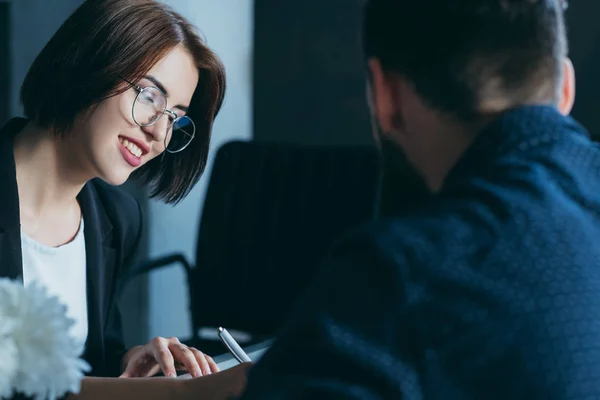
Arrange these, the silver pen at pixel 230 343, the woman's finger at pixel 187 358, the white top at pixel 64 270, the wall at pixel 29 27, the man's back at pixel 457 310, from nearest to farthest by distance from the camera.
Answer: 1. the man's back at pixel 457 310
2. the silver pen at pixel 230 343
3. the woman's finger at pixel 187 358
4. the white top at pixel 64 270
5. the wall at pixel 29 27

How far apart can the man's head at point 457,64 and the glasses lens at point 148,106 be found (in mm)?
879

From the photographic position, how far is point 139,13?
1484 mm

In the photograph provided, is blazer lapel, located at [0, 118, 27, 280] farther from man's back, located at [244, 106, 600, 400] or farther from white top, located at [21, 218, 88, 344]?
man's back, located at [244, 106, 600, 400]

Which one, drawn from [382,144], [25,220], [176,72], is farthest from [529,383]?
[25,220]

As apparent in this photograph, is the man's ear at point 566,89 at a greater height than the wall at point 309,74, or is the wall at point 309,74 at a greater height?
the man's ear at point 566,89

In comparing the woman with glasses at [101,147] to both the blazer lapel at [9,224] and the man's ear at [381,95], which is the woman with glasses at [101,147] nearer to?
the blazer lapel at [9,224]

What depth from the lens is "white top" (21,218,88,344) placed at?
1.55m

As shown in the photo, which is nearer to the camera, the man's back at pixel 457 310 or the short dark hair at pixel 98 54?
the man's back at pixel 457 310

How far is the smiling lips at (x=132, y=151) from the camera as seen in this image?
4.99 feet

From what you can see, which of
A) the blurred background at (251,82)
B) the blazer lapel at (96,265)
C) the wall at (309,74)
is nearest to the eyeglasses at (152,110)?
the blazer lapel at (96,265)

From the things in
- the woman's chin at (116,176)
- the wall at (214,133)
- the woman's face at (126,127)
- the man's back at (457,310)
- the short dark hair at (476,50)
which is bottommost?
the wall at (214,133)

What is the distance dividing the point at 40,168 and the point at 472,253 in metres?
1.21

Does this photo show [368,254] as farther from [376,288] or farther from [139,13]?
[139,13]

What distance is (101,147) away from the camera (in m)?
1.51
